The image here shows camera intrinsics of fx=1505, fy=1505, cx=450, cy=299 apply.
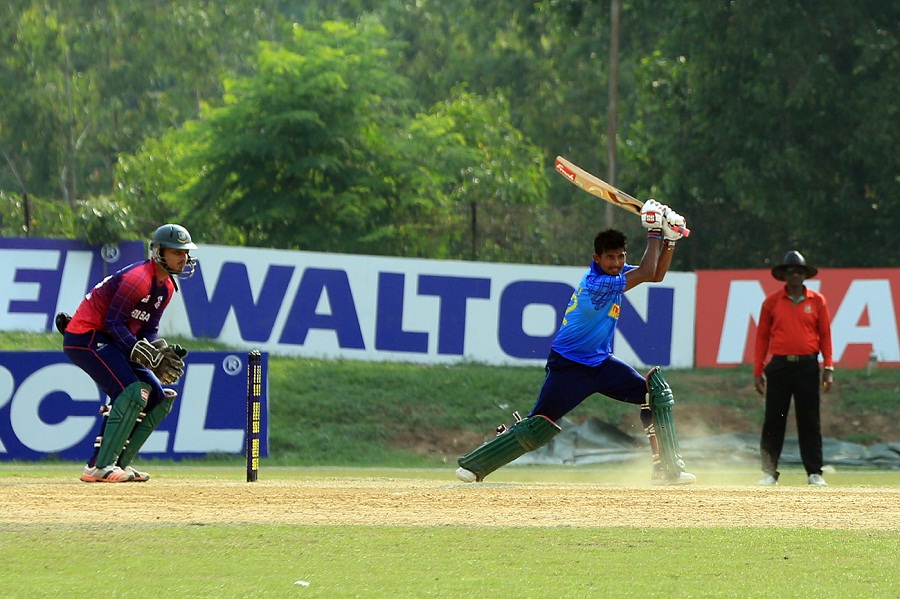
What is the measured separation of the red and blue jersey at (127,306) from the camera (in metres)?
11.1

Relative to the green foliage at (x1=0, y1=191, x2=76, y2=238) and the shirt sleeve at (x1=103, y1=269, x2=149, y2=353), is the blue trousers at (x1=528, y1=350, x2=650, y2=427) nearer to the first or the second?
the shirt sleeve at (x1=103, y1=269, x2=149, y2=353)

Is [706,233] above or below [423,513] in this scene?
above

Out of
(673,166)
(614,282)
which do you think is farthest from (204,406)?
(673,166)

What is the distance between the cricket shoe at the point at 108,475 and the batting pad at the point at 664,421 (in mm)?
4067

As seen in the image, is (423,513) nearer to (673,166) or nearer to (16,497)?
(16,497)

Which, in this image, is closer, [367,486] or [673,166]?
[367,486]

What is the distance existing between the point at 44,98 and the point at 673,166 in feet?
87.6

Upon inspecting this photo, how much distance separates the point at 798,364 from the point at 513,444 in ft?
13.8

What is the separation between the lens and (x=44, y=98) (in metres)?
50.7

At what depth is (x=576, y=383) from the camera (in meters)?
10.5

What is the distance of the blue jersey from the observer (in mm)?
10430

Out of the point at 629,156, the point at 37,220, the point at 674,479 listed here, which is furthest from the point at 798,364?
the point at 629,156

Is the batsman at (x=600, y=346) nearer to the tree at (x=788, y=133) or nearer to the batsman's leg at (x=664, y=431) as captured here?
the batsman's leg at (x=664, y=431)

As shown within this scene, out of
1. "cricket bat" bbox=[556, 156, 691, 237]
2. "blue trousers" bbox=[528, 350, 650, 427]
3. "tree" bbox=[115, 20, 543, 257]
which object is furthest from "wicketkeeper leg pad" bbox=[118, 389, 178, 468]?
"tree" bbox=[115, 20, 543, 257]
